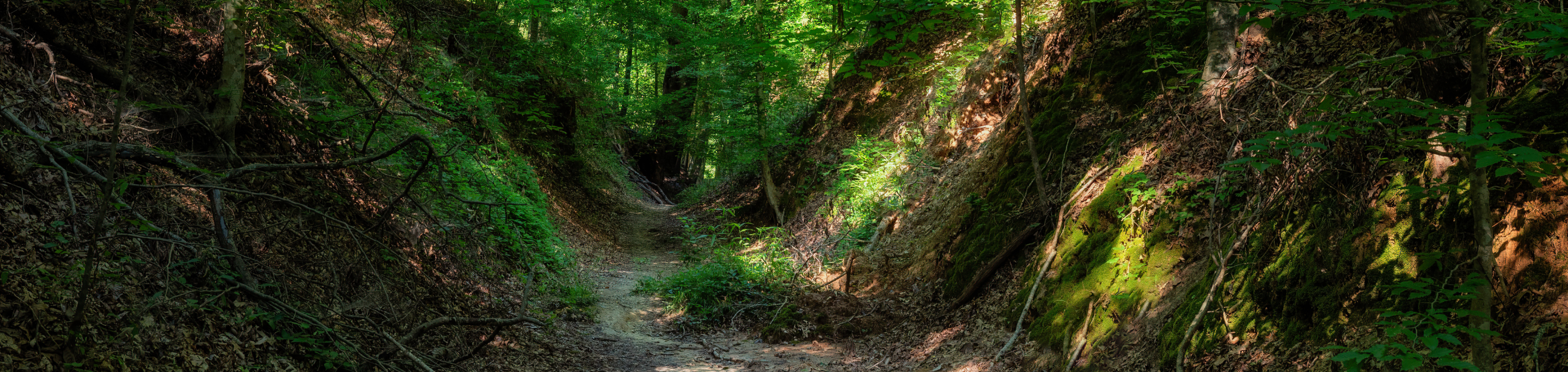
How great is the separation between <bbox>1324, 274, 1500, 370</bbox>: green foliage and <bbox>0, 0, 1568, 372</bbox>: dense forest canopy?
2 centimetres

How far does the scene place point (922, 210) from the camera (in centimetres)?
1092

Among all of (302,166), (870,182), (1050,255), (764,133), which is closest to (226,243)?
(302,166)

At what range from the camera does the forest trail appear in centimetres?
759

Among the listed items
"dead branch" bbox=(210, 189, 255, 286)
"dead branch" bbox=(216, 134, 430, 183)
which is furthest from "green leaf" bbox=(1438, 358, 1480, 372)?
"dead branch" bbox=(210, 189, 255, 286)

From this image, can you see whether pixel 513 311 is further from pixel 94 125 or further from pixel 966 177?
pixel 966 177

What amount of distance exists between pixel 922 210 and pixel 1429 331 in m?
8.50

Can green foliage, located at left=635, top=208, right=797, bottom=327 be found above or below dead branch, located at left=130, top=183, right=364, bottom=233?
below

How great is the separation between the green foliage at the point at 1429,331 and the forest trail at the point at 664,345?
5.00 meters

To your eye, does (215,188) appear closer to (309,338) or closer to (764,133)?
(309,338)

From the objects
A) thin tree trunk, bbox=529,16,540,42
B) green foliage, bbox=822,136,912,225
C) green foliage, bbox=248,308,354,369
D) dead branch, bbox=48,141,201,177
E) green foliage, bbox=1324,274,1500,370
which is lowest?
green foliage, bbox=822,136,912,225

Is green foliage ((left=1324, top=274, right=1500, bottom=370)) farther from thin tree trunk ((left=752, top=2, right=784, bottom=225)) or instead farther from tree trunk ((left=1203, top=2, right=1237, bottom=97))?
thin tree trunk ((left=752, top=2, right=784, bottom=225))

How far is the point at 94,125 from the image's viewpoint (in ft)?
15.4

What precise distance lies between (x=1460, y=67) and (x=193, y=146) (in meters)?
8.10

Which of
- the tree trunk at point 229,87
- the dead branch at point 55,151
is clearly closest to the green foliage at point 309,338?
the dead branch at point 55,151
